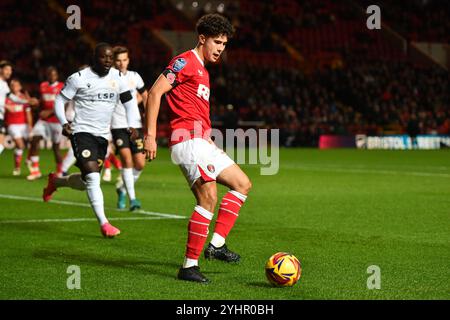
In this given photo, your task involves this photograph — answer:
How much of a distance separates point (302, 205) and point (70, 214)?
3.43m

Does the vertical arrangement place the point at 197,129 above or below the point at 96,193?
above

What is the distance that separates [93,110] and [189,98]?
2918 mm

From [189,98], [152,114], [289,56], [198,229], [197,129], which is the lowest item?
[198,229]

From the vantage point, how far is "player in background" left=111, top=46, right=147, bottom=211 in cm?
1157

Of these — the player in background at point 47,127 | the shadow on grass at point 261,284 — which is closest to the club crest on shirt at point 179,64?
the shadow on grass at point 261,284

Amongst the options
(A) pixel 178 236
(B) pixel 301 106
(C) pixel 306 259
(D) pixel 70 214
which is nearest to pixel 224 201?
(C) pixel 306 259

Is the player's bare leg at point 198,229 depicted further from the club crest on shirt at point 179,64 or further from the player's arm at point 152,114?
the club crest on shirt at point 179,64

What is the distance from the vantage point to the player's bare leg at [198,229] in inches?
251

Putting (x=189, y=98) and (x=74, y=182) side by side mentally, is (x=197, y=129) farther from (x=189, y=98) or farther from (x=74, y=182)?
(x=74, y=182)

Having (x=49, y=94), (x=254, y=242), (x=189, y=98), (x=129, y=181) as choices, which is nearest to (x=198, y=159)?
(x=189, y=98)

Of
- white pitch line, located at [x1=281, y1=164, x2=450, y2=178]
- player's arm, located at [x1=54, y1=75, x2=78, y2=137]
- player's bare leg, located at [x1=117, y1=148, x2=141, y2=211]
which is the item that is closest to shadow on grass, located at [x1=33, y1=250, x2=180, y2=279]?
player's arm, located at [x1=54, y1=75, x2=78, y2=137]

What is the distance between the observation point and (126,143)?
1200 centimetres

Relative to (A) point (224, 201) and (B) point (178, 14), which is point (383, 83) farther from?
(A) point (224, 201)
